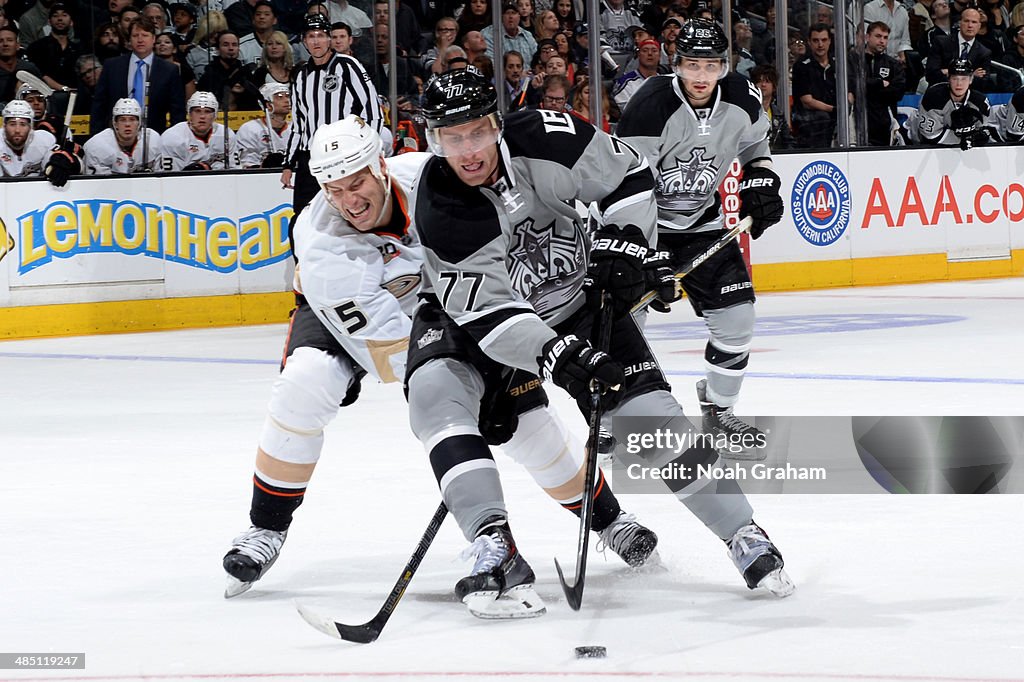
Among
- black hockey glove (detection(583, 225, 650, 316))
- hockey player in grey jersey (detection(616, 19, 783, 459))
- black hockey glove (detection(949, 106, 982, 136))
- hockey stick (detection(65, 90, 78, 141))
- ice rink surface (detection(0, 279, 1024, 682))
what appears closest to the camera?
ice rink surface (detection(0, 279, 1024, 682))

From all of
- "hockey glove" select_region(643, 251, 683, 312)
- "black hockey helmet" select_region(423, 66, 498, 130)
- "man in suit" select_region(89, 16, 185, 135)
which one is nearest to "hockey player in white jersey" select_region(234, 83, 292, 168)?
"man in suit" select_region(89, 16, 185, 135)

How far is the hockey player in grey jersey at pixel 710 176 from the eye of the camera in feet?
15.4

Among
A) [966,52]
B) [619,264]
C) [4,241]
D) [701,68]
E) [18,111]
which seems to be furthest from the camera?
[966,52]

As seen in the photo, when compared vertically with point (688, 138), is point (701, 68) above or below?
above

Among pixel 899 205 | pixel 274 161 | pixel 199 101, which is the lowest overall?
pixel 899 205

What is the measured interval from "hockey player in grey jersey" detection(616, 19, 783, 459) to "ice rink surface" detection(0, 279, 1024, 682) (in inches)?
21.7

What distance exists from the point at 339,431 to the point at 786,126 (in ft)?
17.9

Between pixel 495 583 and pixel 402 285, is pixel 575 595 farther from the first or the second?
pixel 402 285

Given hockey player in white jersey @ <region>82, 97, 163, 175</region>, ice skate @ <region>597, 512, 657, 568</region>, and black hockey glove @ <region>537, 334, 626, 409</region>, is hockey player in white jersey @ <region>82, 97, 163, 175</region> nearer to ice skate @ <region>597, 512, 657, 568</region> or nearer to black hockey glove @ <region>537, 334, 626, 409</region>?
ice skate @ <region>597, 512, 657, 568</region>

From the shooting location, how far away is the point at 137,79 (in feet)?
27.6

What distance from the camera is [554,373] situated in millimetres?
2730

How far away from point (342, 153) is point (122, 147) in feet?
18.6

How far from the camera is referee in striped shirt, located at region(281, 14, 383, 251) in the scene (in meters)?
7.71

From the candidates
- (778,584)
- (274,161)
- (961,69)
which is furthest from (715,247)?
(961,69)
